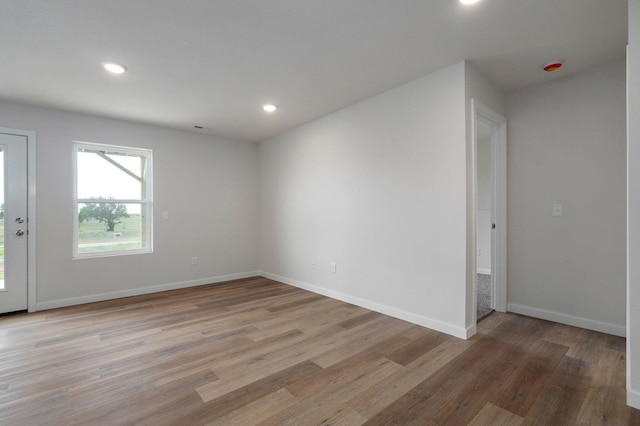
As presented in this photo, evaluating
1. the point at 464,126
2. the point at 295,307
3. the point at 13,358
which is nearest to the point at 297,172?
the point at 295,307

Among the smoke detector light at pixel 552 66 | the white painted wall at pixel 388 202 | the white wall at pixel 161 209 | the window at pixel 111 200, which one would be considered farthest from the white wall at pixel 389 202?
the window at pixel 111 200

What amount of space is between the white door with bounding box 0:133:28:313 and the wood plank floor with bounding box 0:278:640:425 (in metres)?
0.32

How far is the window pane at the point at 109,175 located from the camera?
3971mm

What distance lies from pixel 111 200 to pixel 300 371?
368 cm

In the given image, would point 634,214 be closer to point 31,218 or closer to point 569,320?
point 569,320

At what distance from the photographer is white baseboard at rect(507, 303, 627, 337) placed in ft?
8.77

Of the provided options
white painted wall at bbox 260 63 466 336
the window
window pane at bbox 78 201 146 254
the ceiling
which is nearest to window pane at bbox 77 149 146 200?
the window

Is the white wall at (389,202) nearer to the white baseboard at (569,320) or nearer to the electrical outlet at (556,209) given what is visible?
the white baseboard at (569,320)

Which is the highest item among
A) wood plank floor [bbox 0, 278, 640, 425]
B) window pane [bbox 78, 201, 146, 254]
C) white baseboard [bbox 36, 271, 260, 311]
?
window pane [bbox 78, 201, 146, 254]

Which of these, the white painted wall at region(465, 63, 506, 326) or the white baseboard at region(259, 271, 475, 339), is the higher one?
the white painted wall at region(465, 63, 506, 326)

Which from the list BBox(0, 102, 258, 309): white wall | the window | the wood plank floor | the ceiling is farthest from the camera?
the window

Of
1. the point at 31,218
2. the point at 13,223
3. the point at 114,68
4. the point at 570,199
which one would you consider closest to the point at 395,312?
the point at 570,199

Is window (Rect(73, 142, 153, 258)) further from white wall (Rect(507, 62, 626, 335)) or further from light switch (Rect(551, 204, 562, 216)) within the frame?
light switch (Rect(551, 204, 562, 216))

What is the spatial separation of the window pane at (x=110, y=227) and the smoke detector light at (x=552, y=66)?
518cm
